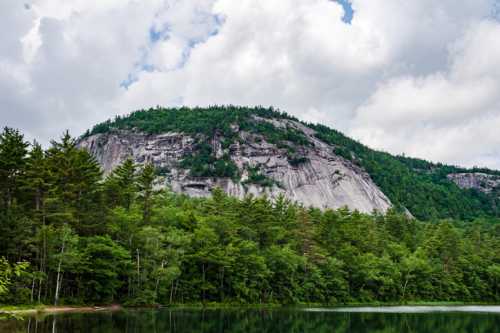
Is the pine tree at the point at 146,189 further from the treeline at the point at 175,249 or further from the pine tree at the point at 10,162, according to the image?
the pine tree at the point at 10,162

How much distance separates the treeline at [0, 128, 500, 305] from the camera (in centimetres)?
4934

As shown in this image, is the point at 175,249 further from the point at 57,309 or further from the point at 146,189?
the point at 57,309

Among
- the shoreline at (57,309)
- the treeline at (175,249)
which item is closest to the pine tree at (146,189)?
the treeline at (175,249)

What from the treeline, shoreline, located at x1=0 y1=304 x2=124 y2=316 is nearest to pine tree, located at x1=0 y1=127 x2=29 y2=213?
the treeline

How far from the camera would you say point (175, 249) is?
5997cm

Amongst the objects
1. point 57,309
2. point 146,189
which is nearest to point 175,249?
point 146,189

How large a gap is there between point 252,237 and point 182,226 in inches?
444

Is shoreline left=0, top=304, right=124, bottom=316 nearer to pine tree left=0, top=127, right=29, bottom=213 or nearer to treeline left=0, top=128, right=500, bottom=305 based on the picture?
treeline left=0, top=128, right=500, bottom=305

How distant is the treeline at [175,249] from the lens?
49.3 meters

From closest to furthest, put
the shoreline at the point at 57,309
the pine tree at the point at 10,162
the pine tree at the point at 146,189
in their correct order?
the shoreline at the point at 57,309 → the pine tree at the point at 10,162 → the pine tree at the point at 146,189

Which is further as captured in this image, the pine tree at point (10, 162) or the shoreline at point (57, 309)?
the pine tree at point (10, 162)

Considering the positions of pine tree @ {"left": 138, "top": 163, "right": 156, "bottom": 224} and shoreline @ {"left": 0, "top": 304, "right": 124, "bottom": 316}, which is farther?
pine tree @ {"left": 138, "top": 163, "right": 156, "bottom": 224}

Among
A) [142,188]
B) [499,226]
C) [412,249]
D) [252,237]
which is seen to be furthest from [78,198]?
[499,226]

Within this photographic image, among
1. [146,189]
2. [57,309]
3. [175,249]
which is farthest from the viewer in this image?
[146,189]
